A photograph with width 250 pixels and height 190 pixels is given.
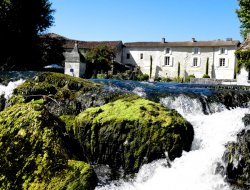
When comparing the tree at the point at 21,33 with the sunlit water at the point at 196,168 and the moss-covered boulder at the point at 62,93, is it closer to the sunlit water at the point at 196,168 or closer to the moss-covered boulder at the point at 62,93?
the moss-covered boulder at the point at 62,93

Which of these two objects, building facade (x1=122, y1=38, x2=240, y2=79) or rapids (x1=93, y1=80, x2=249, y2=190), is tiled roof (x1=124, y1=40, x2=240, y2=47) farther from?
rapids (x1=93, y1=80, x2=249, y2=190)

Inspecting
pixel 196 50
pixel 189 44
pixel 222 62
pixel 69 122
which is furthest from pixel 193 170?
pixel 189 44

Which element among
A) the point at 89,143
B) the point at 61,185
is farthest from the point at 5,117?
the point at 89,143

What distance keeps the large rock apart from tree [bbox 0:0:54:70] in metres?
24.6

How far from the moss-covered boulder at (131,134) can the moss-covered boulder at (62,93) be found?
192 cm

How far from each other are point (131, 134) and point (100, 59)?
44445mm

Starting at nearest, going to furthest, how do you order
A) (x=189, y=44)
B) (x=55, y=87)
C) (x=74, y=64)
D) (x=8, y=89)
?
(x=55, y=87), (x=8, y=89), (x=74, y=64), (x=189, y=44)

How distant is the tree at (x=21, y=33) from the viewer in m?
28.8

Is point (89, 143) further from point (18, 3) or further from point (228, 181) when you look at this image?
point (18, 3)

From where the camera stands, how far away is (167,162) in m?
6.52

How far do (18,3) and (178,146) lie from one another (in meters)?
26.8

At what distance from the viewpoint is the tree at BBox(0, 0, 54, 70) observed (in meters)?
28.8

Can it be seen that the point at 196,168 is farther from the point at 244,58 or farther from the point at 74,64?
the point at 74,64

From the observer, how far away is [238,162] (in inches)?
268
